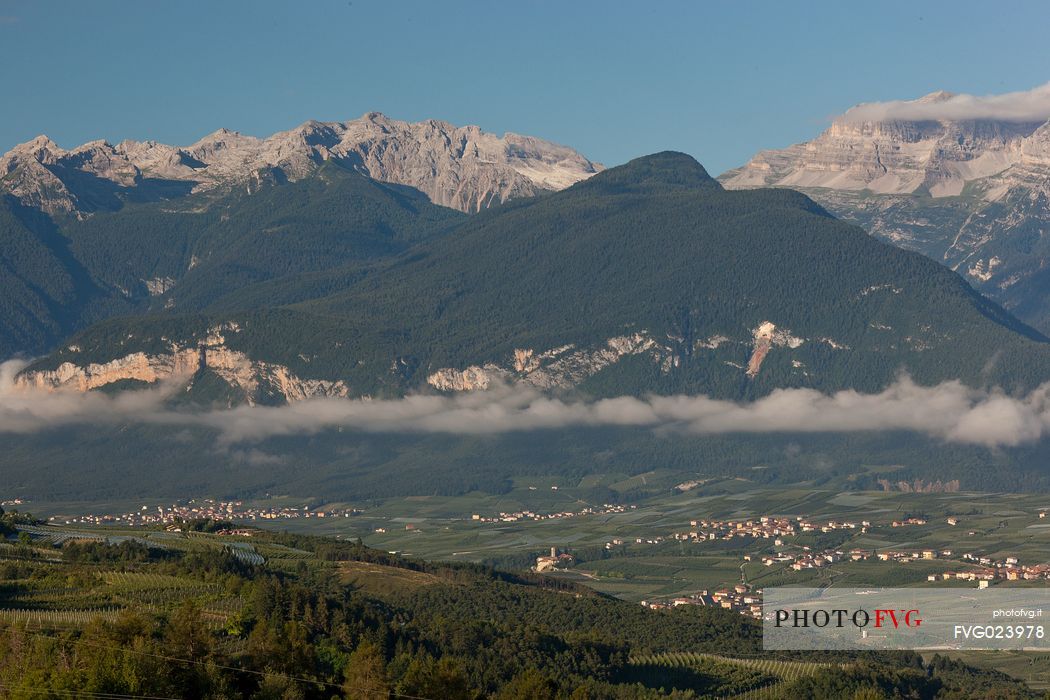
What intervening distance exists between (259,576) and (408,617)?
13.3 metres

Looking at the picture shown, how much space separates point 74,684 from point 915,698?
75391 millimetres

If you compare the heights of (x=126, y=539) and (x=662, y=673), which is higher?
(x=126, y=539)

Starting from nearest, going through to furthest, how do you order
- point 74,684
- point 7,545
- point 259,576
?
1. point 74,684
2. point 259,576
3. point 7,545

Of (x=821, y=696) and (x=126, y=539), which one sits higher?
(x=126, y=539)

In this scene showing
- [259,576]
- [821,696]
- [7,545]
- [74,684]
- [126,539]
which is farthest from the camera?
[126,539]

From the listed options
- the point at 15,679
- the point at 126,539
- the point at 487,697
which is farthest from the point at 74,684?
the point at 126,539

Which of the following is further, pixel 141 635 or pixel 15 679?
pixel 141 635

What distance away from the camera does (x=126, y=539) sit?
191875mm

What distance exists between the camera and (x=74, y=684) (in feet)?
325

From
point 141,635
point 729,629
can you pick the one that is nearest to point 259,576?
point 729,629

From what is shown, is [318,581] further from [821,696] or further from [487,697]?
[487,697]

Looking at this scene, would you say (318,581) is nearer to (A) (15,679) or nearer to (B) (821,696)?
(B) (821,696)

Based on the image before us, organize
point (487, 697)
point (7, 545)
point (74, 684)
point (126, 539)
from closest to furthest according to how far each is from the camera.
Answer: point (74, 684) < point (487, 697) < point (7, 545) < point (126, 539)

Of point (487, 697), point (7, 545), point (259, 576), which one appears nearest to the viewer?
point (487, 697)
